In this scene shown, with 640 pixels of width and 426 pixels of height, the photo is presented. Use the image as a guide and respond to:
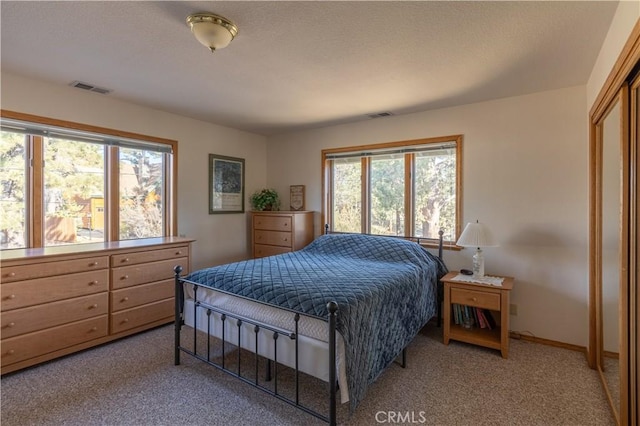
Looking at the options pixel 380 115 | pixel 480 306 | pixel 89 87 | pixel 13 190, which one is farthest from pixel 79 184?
pixel 480 306

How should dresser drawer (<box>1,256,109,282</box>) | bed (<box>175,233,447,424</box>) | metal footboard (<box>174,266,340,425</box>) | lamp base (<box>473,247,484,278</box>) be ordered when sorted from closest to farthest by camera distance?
metal footboard (<box>174,266,340,425</box>), bed (<box>175,233,447,424</box>), dresser drawer (<box>1,256,109,282</box>), lamp base (<box>473,247,484,278</box>)

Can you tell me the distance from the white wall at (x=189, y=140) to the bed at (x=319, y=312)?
4.99 feet

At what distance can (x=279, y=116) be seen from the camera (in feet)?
12.8

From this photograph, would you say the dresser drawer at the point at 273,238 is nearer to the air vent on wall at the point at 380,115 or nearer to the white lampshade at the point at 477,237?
the air vent on wall at the point at 380,115

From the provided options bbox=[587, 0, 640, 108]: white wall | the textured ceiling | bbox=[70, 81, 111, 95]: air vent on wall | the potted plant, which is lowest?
the potted plant

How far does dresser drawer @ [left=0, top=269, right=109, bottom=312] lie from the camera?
2344mm

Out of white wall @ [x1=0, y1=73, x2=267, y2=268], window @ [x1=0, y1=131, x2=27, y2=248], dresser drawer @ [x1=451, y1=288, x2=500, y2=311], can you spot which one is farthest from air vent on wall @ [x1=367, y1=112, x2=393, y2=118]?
window @ [x1=0, y1=131, x2=27, y2=248]

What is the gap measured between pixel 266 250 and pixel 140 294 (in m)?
1.74

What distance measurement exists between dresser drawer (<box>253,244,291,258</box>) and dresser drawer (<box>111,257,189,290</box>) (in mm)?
1219

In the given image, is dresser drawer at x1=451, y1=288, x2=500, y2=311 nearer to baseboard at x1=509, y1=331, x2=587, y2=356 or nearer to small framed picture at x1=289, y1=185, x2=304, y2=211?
baseboard at x1=509, y1=331, x2=587, y2=356

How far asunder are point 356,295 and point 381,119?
2.64 meters

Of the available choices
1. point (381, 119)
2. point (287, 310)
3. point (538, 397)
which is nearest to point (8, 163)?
point (287, 310)

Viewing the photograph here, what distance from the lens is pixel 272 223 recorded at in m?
4.42

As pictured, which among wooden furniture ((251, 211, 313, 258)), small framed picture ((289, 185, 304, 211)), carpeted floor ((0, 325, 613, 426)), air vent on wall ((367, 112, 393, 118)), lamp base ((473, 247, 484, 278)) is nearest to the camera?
carpeted floor ((0, 325, 613, 426))
